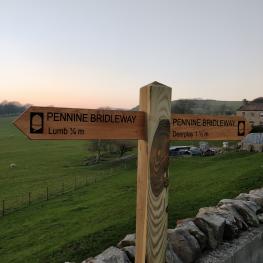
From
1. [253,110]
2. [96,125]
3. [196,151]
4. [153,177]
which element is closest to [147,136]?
[153,177]

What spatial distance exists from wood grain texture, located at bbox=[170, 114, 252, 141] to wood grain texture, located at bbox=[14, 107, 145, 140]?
20.0 inches

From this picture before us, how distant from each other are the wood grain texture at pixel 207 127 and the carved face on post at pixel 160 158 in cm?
19

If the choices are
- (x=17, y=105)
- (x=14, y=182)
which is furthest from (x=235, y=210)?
(x=17, y=105)

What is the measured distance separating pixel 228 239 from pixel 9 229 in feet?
56.1

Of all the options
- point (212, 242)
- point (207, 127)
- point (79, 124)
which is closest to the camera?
point (79, 124)

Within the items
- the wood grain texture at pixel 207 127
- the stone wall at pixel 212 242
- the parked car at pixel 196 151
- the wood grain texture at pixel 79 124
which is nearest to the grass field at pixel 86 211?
the stone wall at pixel 212 242

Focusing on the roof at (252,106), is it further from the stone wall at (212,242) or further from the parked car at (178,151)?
the stone wall at (212,242)

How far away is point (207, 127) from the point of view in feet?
15.0

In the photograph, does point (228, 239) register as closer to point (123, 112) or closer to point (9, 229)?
point (123, 112)

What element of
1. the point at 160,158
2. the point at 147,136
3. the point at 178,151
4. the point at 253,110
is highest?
the point at 253,110

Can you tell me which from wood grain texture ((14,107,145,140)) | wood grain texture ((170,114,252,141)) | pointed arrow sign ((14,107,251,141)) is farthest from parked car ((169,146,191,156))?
wood grain texture ((14,107,145,140))

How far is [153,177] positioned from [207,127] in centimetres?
98

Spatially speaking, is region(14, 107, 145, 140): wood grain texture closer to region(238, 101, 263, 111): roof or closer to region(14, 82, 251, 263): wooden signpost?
region(14, 82, 251, 263): wooden signpost

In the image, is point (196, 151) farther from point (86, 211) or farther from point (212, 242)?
point (212, 242)
